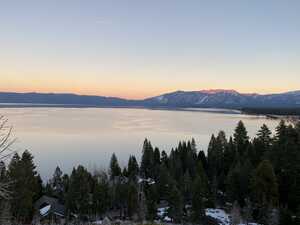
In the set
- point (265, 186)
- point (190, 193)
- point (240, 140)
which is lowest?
point (190, 193)

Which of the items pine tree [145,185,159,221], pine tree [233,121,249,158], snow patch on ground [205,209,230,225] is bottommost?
snow patch on ground [205,209,230,225]

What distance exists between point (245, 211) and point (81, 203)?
16.1m

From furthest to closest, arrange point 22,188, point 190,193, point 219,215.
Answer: point 190,193, point 219,215, point 22,188

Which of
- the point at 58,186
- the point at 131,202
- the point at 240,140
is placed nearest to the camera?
the point at 131,202

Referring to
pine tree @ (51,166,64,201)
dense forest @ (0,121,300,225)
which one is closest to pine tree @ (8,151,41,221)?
dense forest @ (0,121,300,225)

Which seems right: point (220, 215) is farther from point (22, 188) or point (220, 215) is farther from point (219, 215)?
point (22, 188)

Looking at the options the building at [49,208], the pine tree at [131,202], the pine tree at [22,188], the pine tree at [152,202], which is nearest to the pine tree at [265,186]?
the pine tree at [152,202]

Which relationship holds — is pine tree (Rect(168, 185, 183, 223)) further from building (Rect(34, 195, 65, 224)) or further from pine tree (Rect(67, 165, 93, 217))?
building (Rect(34, 195, 65, 224))

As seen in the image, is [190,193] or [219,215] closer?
[219,215]

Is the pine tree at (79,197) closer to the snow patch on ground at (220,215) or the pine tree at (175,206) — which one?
the pine tree at (175,206)

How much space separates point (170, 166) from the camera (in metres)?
50.4

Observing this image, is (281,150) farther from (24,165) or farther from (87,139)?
(87,139)

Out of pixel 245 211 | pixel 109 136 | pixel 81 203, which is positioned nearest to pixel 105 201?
pixel 81 203

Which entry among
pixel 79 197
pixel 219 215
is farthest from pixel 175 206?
pixel 79 197
